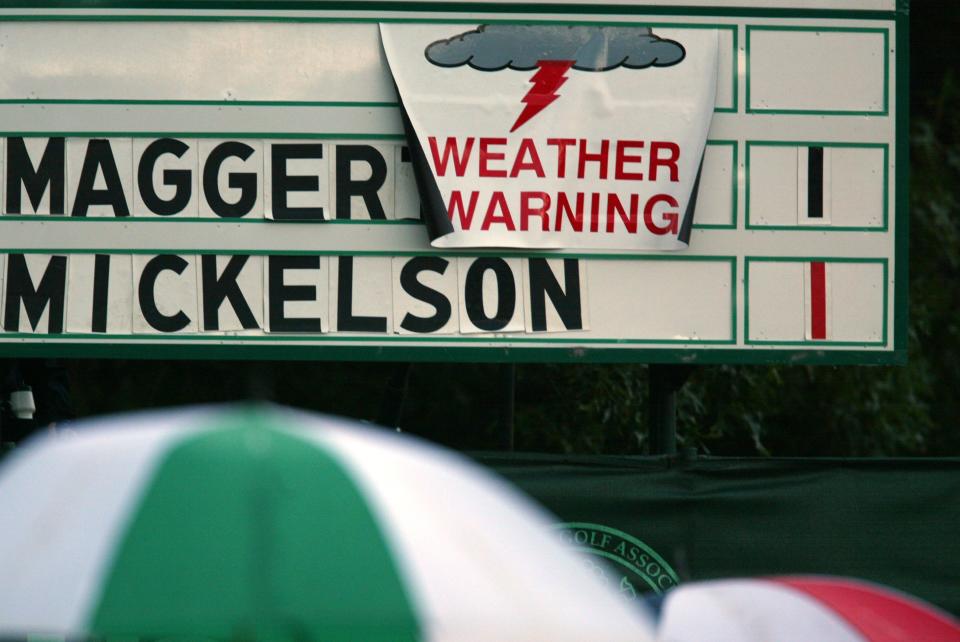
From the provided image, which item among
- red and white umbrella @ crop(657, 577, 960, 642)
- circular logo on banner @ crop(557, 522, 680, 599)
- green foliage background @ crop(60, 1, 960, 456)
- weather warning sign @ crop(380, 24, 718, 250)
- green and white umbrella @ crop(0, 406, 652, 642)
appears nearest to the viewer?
A: green and white umbrella @ crop(0, 406, 652, 642)

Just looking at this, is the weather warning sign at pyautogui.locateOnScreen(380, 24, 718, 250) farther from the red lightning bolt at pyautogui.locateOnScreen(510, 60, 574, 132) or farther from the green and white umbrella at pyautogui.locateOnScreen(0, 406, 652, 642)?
the green and white umbrella at pyautogui.locateOnScreen(0, 406, 652, 642)

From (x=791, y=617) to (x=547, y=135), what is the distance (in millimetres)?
3257

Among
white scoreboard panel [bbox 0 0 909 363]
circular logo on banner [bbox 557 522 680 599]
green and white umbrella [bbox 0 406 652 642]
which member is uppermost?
white scoreboard panel [bbox 0 0 909 363]

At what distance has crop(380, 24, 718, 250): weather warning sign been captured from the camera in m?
6.46

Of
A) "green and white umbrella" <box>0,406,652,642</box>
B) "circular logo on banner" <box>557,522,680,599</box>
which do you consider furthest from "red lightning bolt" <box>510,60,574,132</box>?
"green and white umbrella" <box>0,406,652,642</box>

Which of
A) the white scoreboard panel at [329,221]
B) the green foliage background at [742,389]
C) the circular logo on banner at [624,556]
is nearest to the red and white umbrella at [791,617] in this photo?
the circular logo on banner at [624,556]

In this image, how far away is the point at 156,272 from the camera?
6.46 metres

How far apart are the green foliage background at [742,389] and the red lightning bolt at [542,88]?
3126 mm

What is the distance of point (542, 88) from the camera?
652 cm

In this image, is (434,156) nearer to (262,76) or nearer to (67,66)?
(262,76)

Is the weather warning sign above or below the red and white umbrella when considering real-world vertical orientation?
above

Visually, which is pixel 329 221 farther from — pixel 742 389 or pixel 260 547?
pixel 742 389

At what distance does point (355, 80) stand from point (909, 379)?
22.1 ft

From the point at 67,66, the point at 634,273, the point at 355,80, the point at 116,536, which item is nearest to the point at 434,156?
the point at 355,80
